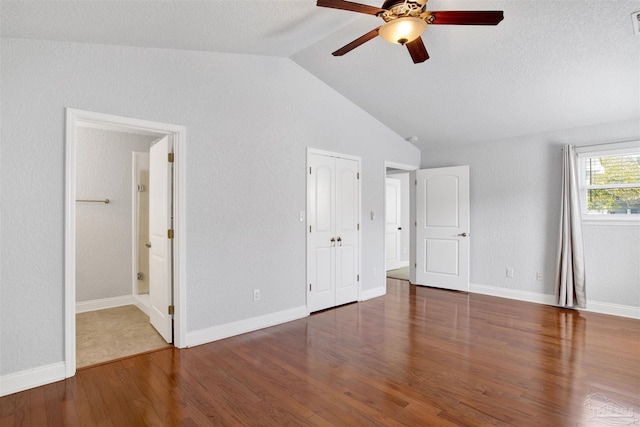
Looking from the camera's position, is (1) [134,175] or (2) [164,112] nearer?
(2) [164,112]

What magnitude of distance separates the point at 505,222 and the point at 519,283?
93 cm

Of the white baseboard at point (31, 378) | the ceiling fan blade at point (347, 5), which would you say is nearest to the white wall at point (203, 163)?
the white baseboard at point (31, 378)

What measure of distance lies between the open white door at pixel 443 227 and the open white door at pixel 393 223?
1.82 metres

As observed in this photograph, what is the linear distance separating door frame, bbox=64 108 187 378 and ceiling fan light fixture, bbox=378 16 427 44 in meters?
2.07

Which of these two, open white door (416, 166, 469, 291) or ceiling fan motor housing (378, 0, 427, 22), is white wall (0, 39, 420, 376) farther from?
ceiling fan motor housing (378, 0, 427, 22)

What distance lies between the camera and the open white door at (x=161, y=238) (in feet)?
11.2

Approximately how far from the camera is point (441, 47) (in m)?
3.46

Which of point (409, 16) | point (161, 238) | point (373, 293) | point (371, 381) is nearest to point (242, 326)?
point (161, 238)

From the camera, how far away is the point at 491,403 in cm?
235

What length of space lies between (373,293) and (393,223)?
311 centimetres

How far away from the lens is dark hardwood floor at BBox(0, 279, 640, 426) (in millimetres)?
2209

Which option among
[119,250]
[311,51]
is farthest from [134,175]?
[311,51]

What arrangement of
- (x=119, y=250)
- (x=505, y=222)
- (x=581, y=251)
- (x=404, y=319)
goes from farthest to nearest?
(x=505, y=222)
(x=119, y=250)
(x=581, y=251)
(x=404, y=319)

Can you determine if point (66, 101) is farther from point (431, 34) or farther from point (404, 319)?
point (404, 319)
